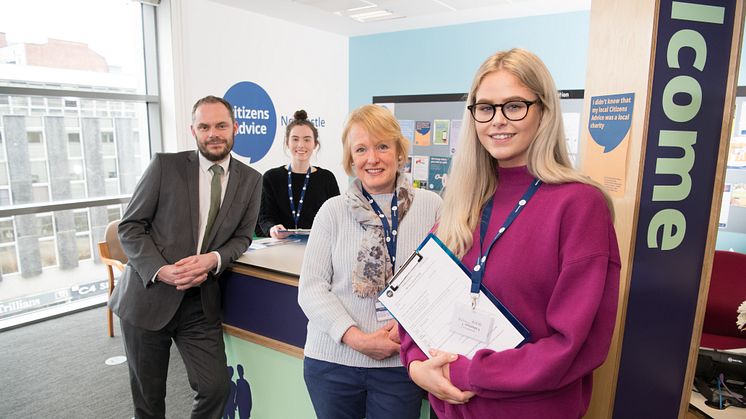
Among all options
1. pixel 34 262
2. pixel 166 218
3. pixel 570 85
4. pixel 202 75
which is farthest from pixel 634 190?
pixel 34 262

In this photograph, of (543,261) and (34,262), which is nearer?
(543,261)

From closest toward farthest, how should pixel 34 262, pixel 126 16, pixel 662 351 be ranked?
pixel 662 351 → pixel 34 262 → pixel 126 16

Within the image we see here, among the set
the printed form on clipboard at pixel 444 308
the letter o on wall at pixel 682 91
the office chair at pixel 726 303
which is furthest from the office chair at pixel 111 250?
the office chair at pixel 726 303

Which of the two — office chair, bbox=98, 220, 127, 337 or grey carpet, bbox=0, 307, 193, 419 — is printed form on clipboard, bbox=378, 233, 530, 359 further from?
office chair, bbox=98, 220, 127, 337

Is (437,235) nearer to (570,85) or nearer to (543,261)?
(543,261)

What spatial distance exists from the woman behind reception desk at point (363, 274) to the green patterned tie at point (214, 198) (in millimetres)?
843

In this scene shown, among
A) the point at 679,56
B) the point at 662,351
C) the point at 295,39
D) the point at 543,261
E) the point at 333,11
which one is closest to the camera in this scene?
the point at 543,261

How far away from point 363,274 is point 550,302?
2.11 ft

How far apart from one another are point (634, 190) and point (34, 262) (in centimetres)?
518

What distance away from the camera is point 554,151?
42.3 inches

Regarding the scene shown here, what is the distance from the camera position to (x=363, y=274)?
1498 millimetres

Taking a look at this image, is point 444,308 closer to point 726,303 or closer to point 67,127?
point 726,303

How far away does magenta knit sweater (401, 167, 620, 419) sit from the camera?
0.95 metres

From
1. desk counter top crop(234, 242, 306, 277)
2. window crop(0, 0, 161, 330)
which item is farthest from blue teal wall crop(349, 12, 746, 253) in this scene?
desk counter top crop(234, 242, 306, 277)
